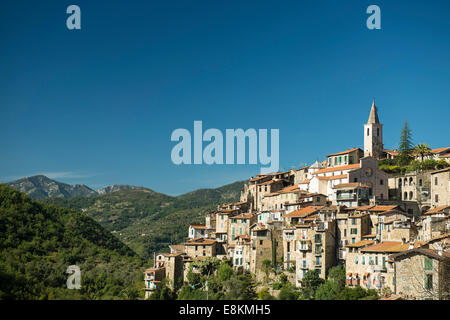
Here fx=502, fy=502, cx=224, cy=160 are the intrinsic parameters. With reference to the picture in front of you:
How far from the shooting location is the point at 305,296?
155ft

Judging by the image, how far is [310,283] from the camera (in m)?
48.8

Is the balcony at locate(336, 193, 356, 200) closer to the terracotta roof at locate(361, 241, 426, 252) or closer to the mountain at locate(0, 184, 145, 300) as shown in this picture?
the terracotta roof at locate(361, 241, 426, 252)

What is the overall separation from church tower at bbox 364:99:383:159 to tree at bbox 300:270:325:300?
29.8 metres

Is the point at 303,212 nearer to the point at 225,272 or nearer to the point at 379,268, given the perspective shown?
the point at 225,272

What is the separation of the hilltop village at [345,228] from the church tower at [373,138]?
0.54 ft

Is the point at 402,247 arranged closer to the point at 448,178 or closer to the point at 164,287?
the point at 448,178

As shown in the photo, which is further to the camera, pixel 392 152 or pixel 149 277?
pixel 392 152

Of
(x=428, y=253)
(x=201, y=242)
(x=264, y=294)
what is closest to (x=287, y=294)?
(x=264, y=294)

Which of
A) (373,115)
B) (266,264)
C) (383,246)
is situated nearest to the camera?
(383,246)

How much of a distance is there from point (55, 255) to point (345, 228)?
4719cm

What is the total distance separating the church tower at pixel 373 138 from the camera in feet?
244
